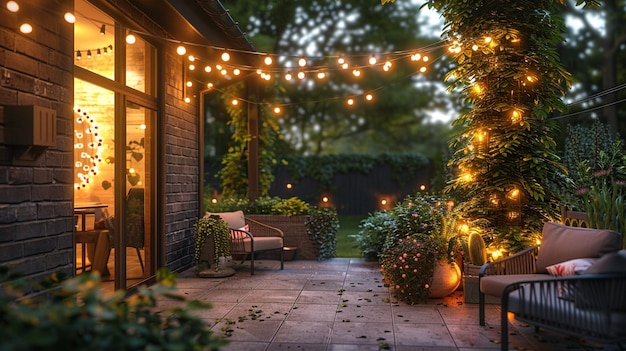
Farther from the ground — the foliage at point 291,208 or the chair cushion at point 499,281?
the foliage at point 291,208

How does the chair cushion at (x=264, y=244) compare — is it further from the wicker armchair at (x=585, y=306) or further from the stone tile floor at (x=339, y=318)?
the wicker armchair at (x=585, y=306)

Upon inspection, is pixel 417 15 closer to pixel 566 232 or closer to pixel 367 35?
pixel 367 35

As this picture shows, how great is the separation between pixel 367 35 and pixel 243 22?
5256 mm

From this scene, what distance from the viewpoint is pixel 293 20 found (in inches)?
686

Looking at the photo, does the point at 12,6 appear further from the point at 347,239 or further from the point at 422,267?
the point at 347,239

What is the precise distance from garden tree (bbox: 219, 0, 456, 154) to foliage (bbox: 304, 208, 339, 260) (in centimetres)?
931

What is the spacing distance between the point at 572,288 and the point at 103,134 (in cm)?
528

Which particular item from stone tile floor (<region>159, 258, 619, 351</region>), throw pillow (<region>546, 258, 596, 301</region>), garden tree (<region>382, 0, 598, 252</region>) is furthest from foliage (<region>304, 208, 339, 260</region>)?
throw pillow (<region>546, 258, 596, 301</region>)

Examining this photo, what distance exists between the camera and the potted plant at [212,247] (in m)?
6.19

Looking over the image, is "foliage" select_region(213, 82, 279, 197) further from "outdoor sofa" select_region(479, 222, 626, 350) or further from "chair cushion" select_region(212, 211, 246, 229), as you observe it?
"outdoor sofa" select_region(479, 222, 626, 350)

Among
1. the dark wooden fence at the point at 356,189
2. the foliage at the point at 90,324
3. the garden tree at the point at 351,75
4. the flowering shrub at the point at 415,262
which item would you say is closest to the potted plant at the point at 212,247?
the flowering shrub at the point at 415,262

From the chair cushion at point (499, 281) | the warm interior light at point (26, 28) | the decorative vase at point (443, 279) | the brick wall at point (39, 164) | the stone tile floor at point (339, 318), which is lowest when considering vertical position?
the stone tile floor at point (339, 318)

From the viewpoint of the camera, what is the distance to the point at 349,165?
45.9ft

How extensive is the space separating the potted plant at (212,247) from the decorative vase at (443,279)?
96.8 inches
